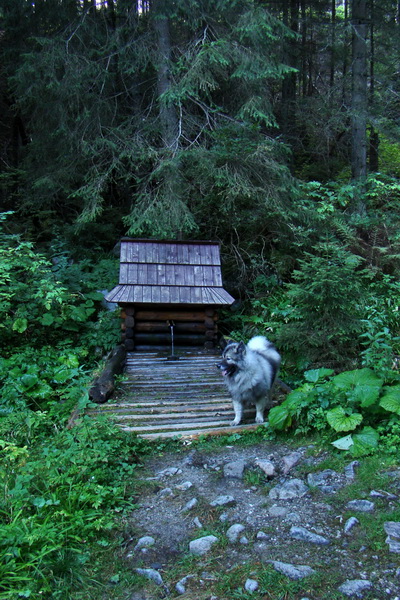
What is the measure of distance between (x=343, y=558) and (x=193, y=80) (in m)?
9.93

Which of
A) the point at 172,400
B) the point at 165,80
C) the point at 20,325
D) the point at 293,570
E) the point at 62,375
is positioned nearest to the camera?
the point at 293,570

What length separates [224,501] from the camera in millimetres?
4078

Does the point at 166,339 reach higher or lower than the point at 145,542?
higher

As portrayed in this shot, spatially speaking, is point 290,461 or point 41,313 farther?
point 41,313

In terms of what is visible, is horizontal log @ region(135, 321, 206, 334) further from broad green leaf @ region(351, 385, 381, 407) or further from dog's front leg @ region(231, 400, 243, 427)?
broad green leaf @ region(351, 385, 381, 407)

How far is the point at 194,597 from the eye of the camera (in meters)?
2.95

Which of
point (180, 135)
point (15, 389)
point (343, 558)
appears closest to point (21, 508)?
point (343, 558)

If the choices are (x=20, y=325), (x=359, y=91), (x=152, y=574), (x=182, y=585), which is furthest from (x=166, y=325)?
(x=359, y=91)

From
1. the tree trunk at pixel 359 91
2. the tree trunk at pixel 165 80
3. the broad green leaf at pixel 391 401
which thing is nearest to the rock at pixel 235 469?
the broad green leaf at pixel 391 401

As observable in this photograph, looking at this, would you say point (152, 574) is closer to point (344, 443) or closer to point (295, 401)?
point (344, 443)

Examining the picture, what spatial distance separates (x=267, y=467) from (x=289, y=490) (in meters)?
0.46

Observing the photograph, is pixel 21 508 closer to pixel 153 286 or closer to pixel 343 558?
pixel 343 558

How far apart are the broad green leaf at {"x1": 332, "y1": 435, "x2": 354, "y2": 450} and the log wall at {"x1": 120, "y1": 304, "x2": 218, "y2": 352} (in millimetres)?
4738

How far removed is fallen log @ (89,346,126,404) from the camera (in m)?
6.56
